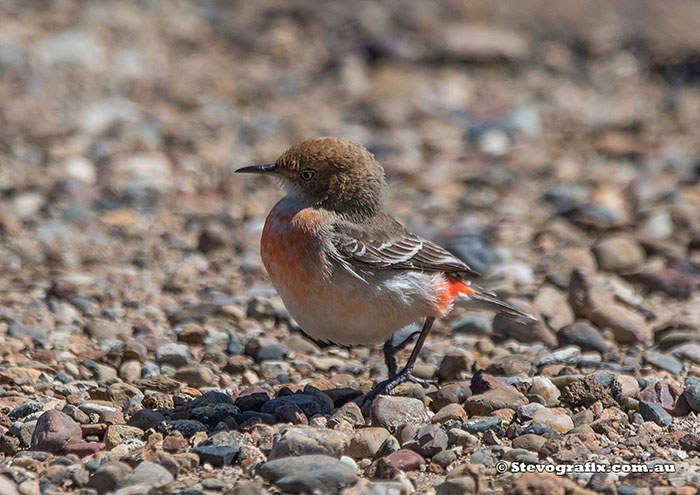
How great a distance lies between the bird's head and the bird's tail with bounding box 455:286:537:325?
971 millimetres

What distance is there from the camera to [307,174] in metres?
6.52

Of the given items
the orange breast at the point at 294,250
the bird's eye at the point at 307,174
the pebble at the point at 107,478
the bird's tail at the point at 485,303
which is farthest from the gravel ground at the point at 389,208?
the bird's eye at the point at 307,174

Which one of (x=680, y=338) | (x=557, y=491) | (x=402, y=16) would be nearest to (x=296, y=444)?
(x=557, y=491)

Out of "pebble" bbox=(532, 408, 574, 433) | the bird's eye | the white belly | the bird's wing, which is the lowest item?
"pebble" bbox=(532, 408, 574, 433)

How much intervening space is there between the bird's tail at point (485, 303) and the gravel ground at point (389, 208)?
39 cm

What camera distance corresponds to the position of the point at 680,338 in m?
7.40

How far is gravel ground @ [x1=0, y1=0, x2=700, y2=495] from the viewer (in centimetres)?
534

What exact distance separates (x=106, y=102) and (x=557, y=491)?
9.66 m

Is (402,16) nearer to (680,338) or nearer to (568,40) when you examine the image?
(568,40)

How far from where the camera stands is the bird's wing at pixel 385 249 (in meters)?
6.25

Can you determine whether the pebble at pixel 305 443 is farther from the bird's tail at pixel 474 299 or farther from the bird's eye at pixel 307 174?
the bird's eye at pixel 307 174

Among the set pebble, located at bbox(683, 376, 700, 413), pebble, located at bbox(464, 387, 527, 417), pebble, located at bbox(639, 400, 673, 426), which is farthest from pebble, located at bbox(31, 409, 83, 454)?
pebble, located at bbox(683, 376, 700, 413)

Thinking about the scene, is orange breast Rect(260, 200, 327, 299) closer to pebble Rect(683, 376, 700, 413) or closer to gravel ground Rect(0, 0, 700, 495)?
gravel ground Rect(0, 0, 700, 495)

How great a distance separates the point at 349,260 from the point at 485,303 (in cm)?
121
